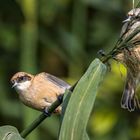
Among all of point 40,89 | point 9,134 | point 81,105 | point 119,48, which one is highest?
point 119,48

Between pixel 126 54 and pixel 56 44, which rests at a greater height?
pixel 126 54

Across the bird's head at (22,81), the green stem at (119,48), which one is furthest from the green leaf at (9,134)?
the bird's head at (22,81)

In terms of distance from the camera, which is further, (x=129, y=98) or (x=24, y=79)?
(x=24, y=79)

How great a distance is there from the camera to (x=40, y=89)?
403cm

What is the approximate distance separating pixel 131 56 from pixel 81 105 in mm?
617

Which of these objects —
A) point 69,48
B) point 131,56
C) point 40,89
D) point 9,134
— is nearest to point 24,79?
point 40,89

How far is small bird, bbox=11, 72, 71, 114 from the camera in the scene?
3.86m

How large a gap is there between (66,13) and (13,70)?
0.77 m

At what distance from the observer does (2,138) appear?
2.82 m

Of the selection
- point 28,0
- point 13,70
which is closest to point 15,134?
point 28,0

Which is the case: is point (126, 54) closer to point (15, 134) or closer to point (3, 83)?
point (15, 134)

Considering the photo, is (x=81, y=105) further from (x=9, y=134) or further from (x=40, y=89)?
(x=40, y=89)

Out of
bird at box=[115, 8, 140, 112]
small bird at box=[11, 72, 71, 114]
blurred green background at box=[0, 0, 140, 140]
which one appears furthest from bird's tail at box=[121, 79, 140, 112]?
blurred green background at box=[0, 0, 140, 140]

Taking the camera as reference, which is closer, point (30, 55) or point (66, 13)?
point (30, 55)
